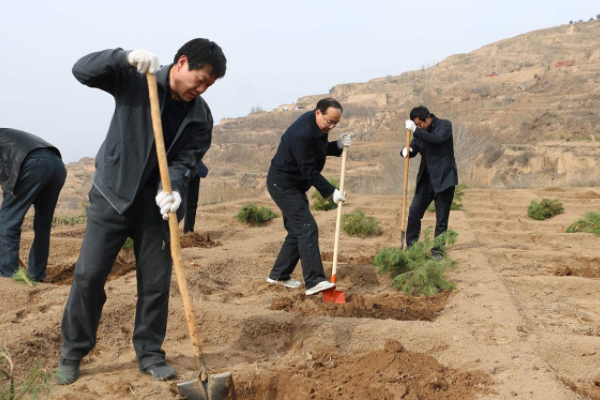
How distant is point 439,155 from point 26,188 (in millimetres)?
4492

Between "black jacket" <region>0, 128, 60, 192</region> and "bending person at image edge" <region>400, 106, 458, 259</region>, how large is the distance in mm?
4095

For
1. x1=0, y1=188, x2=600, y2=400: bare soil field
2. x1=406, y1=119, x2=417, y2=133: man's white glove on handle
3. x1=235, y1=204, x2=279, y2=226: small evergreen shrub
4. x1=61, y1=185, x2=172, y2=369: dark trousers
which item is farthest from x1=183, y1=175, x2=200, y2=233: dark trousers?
x1=61, y1=185, x2=172, y2=369: dark trousers

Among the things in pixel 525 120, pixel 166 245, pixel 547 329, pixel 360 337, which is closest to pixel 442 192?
pixel 547 329

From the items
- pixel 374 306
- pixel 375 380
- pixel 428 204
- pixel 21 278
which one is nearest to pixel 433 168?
pixel 428 204

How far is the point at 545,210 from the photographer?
10.3 m

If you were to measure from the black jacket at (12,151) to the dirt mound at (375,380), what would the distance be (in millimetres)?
3177

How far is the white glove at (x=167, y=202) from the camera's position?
122 inches

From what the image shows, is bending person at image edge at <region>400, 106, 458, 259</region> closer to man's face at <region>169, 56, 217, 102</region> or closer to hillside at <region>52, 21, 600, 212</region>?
man's face at <region>169, 56, 217, 102</region>

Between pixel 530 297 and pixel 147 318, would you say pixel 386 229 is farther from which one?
pixel 147 318

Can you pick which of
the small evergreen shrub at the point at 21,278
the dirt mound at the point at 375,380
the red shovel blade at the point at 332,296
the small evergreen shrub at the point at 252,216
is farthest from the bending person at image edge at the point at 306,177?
the small evergreen shrub at the point at 252,216

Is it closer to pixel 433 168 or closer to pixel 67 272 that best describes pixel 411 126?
pixel 433 168

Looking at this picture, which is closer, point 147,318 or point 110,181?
→ point 110,181

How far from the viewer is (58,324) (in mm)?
4211

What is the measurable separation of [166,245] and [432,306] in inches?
114
